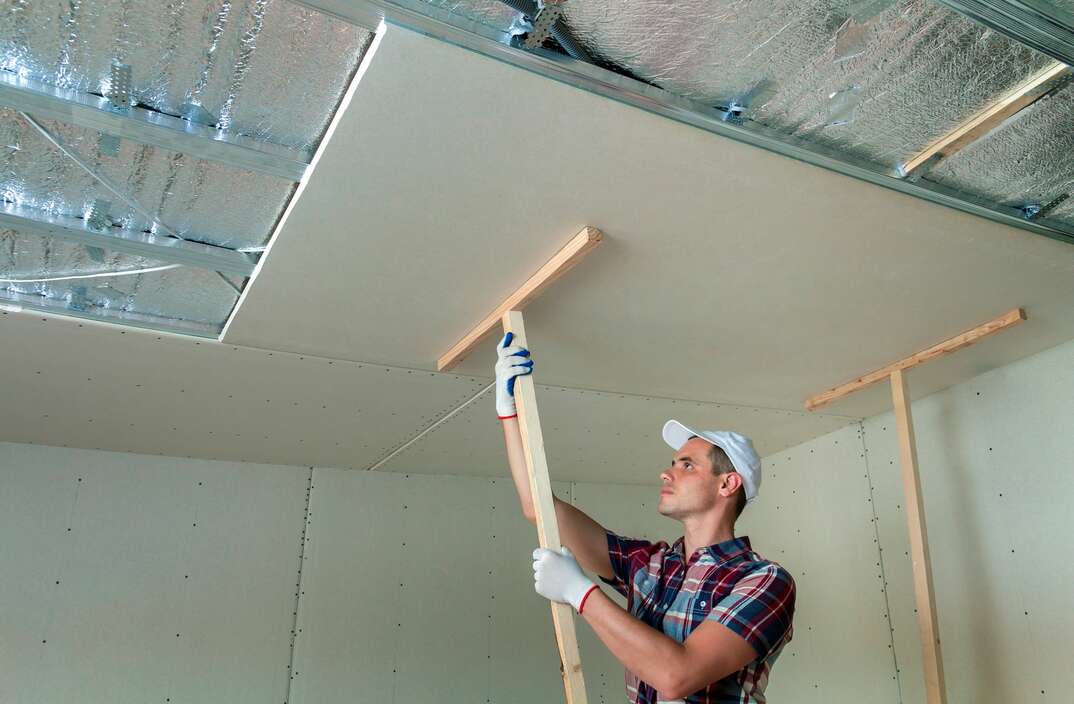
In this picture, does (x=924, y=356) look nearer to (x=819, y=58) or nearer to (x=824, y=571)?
(x=824, y=571)

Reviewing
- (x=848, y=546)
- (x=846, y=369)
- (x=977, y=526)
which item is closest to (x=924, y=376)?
(x=846, y=369)

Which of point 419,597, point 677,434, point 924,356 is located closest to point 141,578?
point 419,597

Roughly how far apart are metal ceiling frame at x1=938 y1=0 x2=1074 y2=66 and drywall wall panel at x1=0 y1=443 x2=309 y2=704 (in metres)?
4.20

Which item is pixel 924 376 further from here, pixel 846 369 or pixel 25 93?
pixel 25 93

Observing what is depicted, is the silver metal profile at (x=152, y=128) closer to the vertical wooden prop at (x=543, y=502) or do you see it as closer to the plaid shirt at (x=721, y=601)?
the vertical wooden prop at (x=543, y=502)

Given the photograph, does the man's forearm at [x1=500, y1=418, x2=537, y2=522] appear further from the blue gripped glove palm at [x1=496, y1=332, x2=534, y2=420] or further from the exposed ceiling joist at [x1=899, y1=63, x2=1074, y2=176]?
the exposed ceiling joist at [x1=899, y1=63, x2=1074, y2=176]

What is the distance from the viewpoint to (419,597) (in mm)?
4812

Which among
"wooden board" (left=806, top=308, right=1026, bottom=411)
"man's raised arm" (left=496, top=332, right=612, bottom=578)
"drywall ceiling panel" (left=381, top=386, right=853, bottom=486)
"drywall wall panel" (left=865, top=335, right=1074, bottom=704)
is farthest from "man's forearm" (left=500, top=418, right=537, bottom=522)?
"drywall wall panel" (left=865, top=335, right=1074, bottom=704)

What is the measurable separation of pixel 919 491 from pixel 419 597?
293 cm

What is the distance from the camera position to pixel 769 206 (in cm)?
233

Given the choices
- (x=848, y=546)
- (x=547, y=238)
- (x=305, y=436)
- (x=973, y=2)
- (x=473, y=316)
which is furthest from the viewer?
(x=848, y=546)

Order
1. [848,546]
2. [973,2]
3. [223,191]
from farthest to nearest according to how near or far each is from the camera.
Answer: [848,546]
[223,191]
[973,2]

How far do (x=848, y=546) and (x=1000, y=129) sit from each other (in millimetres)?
3031

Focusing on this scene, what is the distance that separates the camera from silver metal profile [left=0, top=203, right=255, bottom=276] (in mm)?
2344
